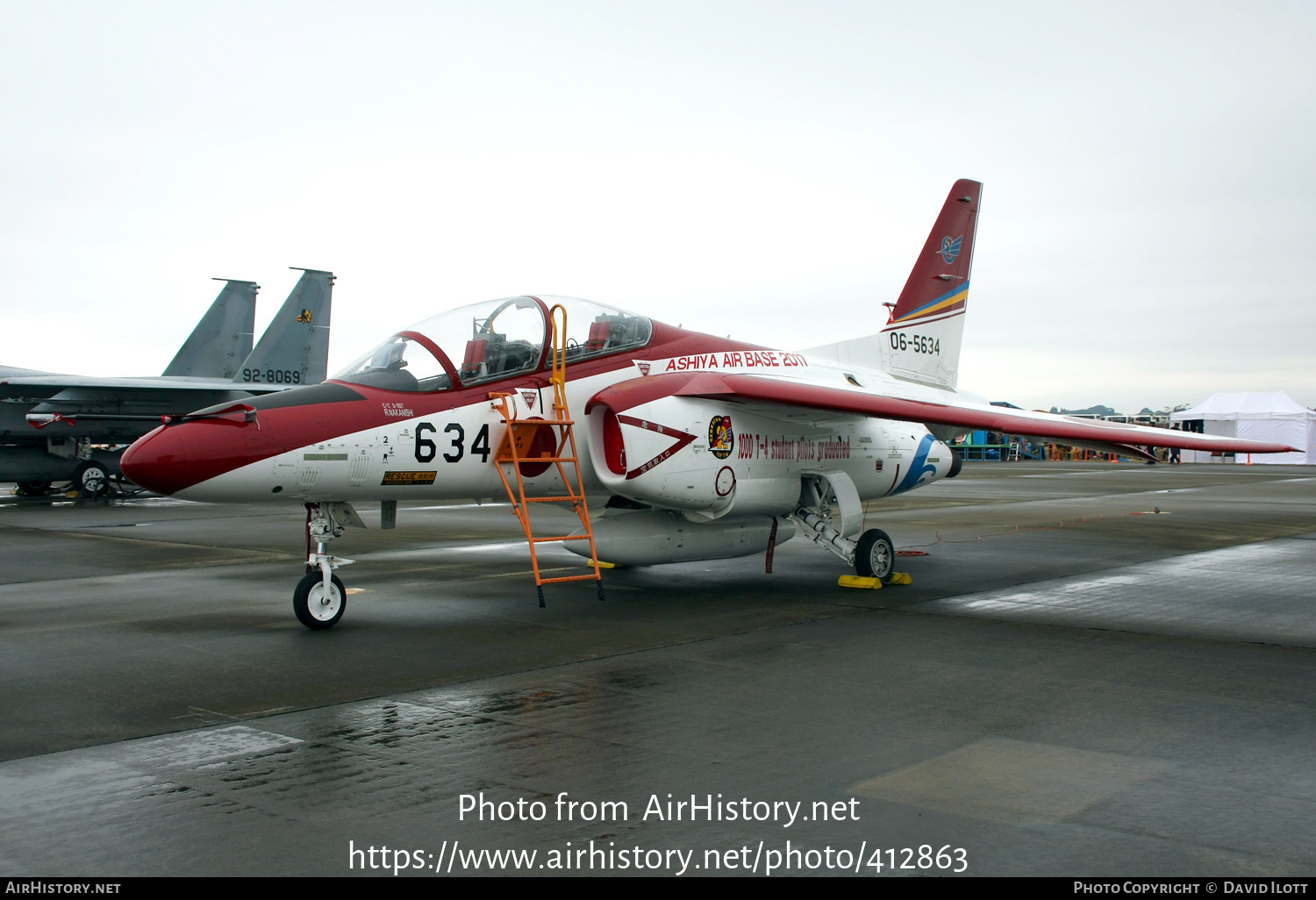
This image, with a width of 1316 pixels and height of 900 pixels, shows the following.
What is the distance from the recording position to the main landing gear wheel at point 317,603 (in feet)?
24.8

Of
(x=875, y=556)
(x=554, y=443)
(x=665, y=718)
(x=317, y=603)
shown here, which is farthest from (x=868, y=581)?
(x=317, y=603)

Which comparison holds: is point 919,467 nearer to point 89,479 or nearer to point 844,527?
point 844,527

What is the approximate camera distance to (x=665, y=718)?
16.9 feet

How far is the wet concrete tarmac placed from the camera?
11.6ft

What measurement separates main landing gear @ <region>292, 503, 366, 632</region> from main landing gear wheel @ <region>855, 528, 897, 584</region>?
201 inches

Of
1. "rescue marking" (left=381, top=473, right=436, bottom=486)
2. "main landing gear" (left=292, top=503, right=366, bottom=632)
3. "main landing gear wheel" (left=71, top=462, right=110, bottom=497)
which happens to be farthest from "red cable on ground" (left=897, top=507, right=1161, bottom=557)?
"main landing gear wheel" (left=71, top=462, right=110, bottom=497)

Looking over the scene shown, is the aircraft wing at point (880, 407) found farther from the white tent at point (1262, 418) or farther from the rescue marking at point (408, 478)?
the white tent at point (1262, 418)

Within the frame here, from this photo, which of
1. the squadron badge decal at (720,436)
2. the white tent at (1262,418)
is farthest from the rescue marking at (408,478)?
the white tent at (1262,418)

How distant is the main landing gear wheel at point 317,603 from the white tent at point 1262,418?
164 feet

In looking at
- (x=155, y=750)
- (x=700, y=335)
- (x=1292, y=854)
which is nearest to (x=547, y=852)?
(x=155, y=750)

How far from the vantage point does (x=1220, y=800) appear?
12.8 feet

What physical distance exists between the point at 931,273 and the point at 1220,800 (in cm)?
982

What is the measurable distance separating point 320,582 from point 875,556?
5469mm

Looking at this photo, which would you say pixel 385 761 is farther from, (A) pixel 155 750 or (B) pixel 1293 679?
(B) pixel 1293 679
